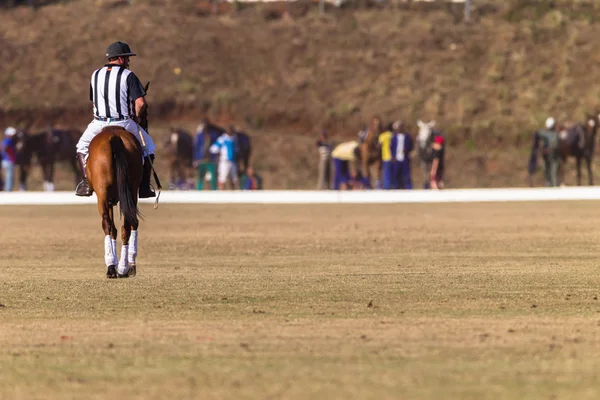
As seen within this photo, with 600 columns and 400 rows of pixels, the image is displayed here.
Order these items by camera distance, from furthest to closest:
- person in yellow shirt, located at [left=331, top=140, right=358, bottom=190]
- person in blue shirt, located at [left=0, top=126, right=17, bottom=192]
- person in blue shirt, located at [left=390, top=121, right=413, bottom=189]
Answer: person in blue shirt, located at [left=0, top=126, right=17, bottom=192]
person in yellow shirt, located at [left=331, top=140, right=358, bottom=190]
person in blue shirt, located at [left=390, top=121, right=413, bottom=189]

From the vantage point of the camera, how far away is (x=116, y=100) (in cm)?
1362

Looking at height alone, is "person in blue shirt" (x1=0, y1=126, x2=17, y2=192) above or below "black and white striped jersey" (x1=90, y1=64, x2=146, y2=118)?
below

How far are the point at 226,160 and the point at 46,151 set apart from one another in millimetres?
6685

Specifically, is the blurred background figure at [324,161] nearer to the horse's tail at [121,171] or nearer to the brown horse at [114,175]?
the brown horse at [114,175]

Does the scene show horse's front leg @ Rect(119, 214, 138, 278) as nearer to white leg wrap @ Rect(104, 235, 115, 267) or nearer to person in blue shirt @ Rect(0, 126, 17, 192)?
white leg wrap @ Rect(104, 235, 115, 267)

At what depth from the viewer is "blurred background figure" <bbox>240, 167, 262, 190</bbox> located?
135 feet

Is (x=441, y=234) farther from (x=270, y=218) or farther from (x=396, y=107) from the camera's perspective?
(x=396, y=107)

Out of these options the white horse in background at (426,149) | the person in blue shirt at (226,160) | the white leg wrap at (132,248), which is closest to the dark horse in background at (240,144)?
the person in blue shirt at (226,160)

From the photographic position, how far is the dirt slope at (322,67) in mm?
57250

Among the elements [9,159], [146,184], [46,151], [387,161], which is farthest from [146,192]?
[46,151]

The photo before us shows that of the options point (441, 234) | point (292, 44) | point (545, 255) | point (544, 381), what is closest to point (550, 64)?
point (292, 44)

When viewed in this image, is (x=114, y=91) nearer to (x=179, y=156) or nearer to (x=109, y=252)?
(x=109, y=252)

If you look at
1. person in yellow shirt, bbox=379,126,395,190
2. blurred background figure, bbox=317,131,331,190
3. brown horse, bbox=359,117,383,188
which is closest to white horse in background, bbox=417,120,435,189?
brown horse, bbox=359,117,383,188

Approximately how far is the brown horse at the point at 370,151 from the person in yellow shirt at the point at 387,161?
0.81 m
